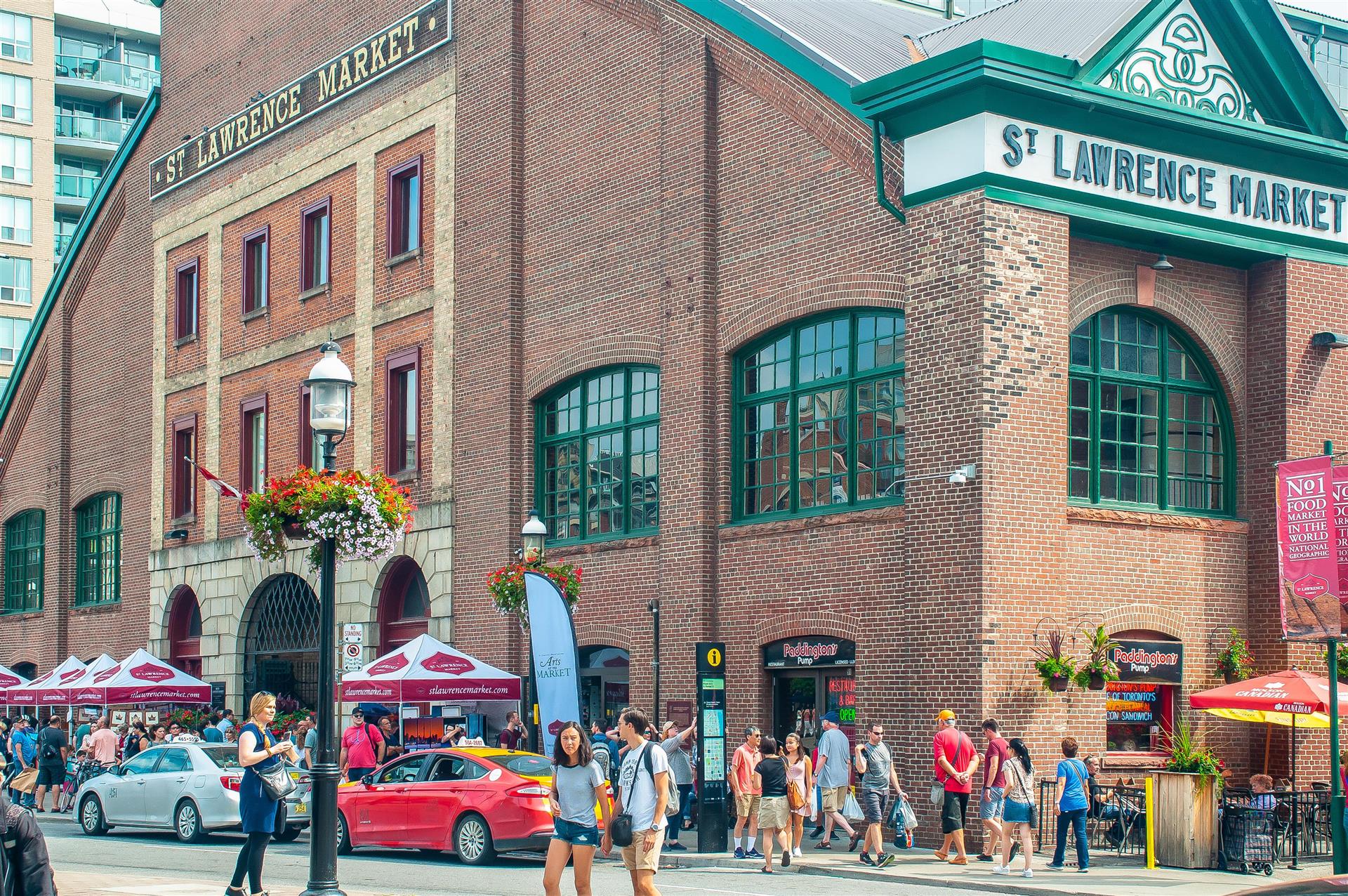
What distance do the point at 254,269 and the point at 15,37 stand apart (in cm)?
3944

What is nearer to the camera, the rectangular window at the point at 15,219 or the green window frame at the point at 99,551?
the green window frame at the point at 99,551

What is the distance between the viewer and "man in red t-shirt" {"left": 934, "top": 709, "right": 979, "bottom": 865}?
19.3 metres

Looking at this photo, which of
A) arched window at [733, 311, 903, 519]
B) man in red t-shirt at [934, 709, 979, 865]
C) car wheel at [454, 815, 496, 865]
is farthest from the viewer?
arched window at [733, 311, 903, 519]

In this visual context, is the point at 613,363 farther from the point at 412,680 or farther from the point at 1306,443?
the point at 1306,443

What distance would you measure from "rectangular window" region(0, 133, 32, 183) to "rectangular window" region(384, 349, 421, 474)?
44.1m

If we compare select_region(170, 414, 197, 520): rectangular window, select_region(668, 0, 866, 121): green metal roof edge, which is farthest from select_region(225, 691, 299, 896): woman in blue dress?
select_region(170, 414, 197, 520): rectangular window

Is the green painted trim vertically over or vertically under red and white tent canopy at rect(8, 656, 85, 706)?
over

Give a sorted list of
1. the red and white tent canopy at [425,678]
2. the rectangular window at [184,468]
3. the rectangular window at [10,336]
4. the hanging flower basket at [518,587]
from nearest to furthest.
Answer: the hanging flower basket at [518,587] < the red and white tent canopy at [425,678] < the rectangular window at [184,468] < the rectangular window at [10,336]

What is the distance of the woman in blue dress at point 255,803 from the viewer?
1469 centimetres

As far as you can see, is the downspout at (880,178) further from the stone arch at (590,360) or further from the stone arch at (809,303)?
the stone arch at (590,360)

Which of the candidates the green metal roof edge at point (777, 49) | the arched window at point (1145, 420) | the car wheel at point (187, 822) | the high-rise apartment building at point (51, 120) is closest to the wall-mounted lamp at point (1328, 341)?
the arched window at point (1145, 420)

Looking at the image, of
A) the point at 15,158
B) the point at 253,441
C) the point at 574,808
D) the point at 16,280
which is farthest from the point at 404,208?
the point at 15,158

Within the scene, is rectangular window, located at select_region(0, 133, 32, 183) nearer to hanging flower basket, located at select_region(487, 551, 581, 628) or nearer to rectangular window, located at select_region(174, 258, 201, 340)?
rectangular window, located at select_region(174, 258, 201, 340)

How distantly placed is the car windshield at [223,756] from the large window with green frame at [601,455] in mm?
7162
